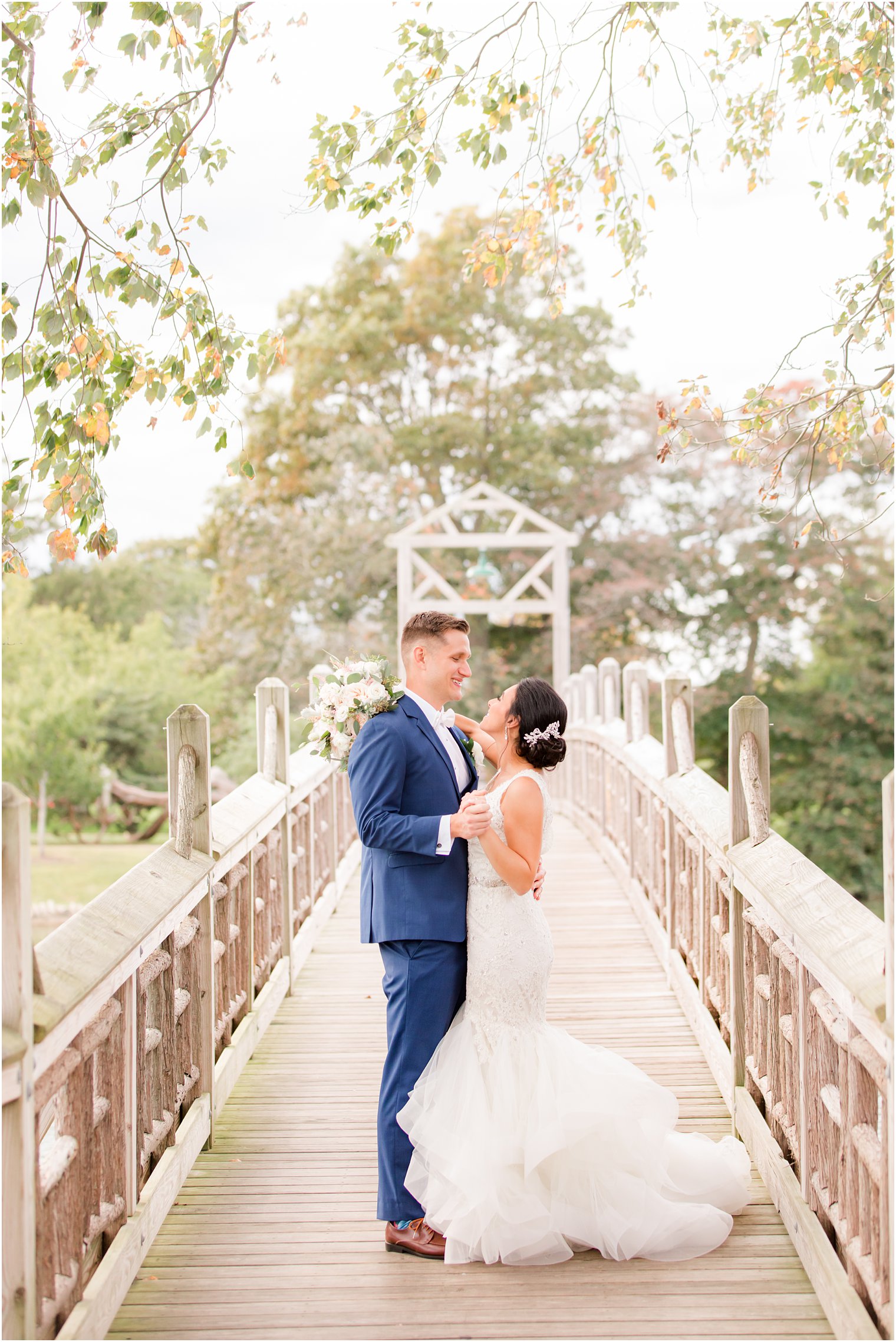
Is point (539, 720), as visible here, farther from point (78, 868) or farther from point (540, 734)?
point (78, 868)

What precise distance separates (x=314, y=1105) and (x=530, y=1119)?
1.53 metres

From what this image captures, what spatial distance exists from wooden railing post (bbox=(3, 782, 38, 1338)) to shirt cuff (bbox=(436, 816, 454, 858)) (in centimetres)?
119

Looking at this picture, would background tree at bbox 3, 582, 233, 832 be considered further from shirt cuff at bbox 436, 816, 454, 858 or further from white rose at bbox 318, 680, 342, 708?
shirt cuff at bbox 436, 816, 454, 858

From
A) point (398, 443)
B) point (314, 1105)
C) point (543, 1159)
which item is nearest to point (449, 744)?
point (543, 1159)

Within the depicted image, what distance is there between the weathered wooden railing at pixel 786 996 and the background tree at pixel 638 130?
4.02 feet

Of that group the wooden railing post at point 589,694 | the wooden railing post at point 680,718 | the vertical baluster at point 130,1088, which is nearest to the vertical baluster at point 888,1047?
the vertical baluster at point 130,1088

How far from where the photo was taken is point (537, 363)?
886 inches

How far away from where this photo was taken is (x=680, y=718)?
18.3ft

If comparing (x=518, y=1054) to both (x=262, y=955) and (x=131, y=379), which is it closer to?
(x=262, y=955)

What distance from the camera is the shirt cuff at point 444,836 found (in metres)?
3.13

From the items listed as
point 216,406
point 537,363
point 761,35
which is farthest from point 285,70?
point 537,363

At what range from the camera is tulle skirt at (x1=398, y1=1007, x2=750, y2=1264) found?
10.0 ft

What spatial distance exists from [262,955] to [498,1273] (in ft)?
7.76

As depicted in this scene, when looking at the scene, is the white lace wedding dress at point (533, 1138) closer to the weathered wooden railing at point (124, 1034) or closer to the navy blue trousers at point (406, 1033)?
the navy blue trousers at point (406, 1033)
